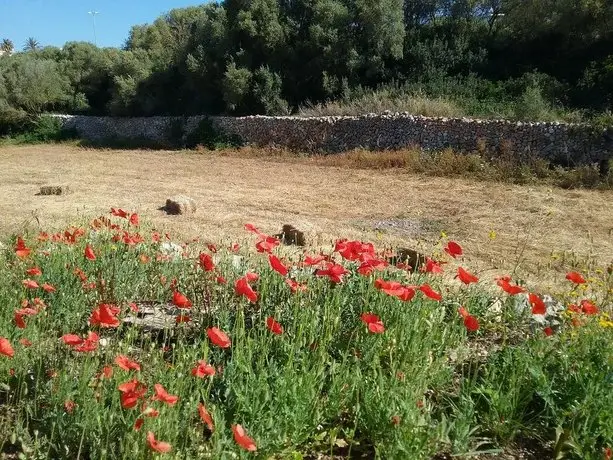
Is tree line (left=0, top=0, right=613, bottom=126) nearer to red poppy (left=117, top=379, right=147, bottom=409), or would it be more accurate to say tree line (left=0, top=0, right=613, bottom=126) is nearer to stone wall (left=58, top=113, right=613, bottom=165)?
stone wall (left=58, top=113, right=613, bottom=165)

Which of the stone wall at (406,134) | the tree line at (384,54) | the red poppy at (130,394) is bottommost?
the red poppy at (130,394)

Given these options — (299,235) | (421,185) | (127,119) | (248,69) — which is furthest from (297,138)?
(299,235)

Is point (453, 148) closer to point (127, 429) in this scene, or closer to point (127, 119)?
point (127, 429)

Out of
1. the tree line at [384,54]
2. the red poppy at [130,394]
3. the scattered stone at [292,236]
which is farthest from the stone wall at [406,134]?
the red poppy at [130,394]

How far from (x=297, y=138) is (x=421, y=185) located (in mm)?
8158

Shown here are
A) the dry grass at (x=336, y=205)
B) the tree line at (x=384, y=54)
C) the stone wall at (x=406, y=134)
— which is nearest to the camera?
the dry grass at (x=336, y=205)

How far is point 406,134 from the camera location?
55.6ft

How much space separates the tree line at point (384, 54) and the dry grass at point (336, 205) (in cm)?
708

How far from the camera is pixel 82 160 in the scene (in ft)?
60.6

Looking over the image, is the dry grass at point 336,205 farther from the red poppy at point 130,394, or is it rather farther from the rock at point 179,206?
the red poppy at point 130,394

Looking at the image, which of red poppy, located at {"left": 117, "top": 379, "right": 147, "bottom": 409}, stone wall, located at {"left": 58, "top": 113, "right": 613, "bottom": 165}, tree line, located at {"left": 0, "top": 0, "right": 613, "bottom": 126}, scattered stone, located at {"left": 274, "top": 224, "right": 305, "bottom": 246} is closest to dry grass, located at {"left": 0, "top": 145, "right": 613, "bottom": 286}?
scattered stone, located at {"left": 274, "top": 224, "right": 305, "bottom": 246}

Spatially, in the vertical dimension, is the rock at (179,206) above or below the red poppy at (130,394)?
below

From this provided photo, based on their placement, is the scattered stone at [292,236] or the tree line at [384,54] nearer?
the scattered stone at [292,236]

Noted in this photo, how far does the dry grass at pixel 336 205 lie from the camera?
7629 mm
